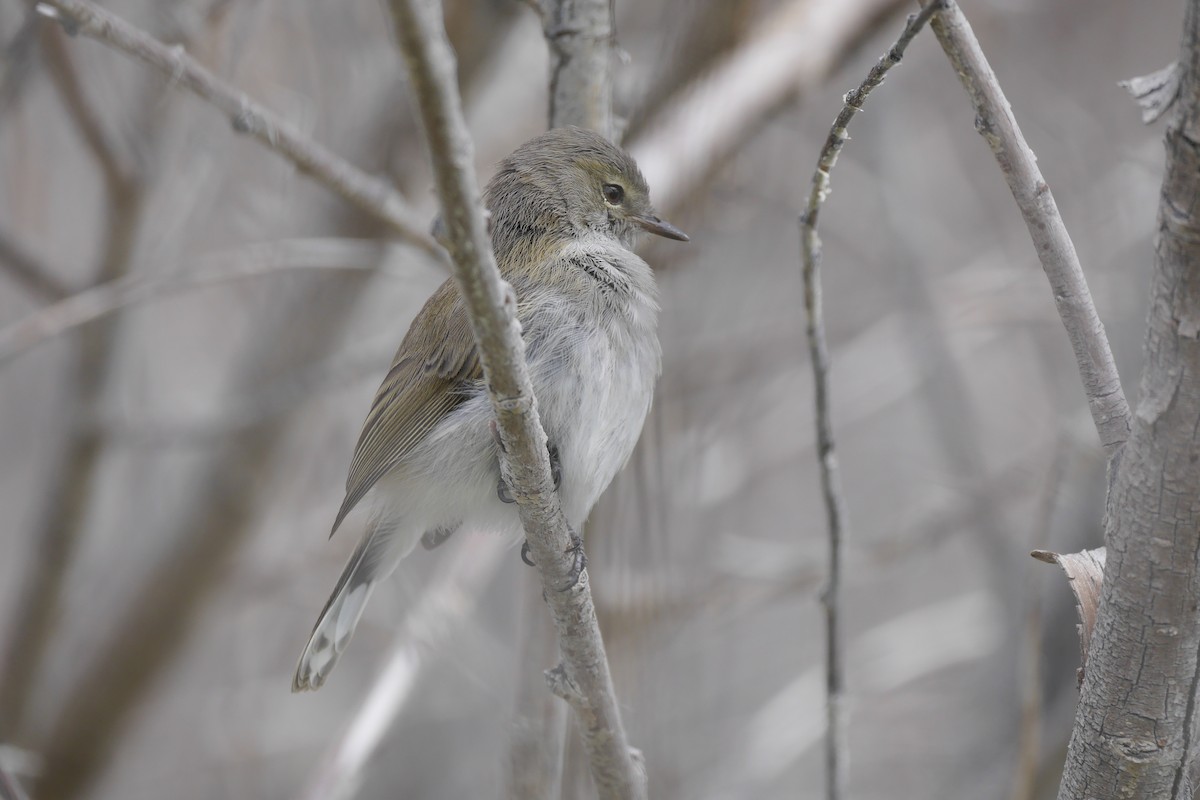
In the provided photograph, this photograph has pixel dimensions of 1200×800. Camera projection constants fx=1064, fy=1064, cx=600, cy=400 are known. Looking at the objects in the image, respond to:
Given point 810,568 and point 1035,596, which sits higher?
point 810,568

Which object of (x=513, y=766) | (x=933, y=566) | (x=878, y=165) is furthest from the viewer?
(x=933, y=566)

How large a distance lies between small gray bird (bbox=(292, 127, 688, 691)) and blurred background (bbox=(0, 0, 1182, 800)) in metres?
0.17

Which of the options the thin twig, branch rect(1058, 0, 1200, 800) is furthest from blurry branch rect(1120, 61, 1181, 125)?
the thin twig

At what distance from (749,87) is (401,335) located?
2.11 meters

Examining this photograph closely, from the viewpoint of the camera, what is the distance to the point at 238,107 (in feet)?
8.73

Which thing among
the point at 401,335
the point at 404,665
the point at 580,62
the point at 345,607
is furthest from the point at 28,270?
the point at 580,62

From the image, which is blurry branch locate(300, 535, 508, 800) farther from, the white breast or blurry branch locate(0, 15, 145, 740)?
blurry branch locate(0, 15, 145, 740)

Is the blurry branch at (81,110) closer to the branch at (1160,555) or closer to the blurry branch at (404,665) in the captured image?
the blurry branch at (404,665)

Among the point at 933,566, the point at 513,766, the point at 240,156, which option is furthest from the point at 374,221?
the point at 933,566

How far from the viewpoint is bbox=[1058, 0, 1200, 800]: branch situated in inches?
50.5

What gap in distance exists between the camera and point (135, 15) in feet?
15.5

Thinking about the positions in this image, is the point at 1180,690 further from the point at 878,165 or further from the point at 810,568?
the point at 878,165

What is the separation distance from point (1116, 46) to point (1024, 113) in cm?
184

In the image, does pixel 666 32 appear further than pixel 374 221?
No
